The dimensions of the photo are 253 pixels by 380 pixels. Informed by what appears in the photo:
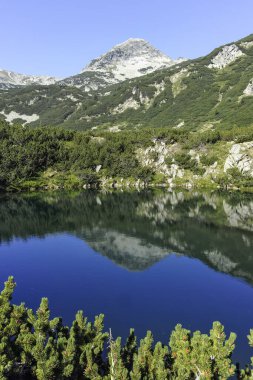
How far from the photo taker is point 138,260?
6719 centimetres

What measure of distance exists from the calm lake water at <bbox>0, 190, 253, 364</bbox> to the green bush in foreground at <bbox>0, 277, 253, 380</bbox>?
15.9 metres

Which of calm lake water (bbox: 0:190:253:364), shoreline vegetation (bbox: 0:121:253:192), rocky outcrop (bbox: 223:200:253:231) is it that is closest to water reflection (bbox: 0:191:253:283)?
rocky outcrop (bbox: 223:200:253:231)

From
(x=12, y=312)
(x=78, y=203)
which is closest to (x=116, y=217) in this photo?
(x=78, y=203)

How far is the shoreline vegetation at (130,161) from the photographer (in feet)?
506

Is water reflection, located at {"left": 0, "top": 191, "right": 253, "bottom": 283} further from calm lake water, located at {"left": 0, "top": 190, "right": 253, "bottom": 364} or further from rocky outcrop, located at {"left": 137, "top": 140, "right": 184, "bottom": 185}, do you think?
rocky outcrop, located at {"left": 137, "top": 140, "right": 184, "bottom": 185}

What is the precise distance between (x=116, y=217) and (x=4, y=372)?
273 ft

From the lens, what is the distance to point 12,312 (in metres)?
23.2

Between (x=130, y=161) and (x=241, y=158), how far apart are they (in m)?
48.7

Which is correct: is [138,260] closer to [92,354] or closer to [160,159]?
[92,354]

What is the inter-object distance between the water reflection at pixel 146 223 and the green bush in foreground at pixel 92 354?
39088mm

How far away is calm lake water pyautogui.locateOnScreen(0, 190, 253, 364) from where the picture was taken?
44812 mm

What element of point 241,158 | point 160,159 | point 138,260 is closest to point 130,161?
point 160,159

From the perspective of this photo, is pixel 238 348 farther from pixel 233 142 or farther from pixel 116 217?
pixel 233 142

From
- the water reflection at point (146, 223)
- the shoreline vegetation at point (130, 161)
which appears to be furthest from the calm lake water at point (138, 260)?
the shoreline vegetation at point (130, 161)
